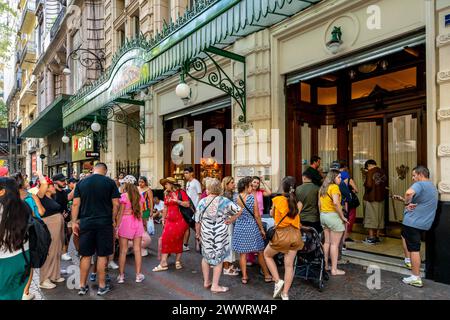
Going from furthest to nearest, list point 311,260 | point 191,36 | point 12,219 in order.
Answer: point 191,36, point 311,260, point 12,219

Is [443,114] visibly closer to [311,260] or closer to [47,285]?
[311,260]

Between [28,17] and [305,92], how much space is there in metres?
34.3

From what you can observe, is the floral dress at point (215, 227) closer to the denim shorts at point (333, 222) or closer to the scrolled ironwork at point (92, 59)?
the denim shorts at point (333, 222)

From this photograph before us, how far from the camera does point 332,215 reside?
5312 mm

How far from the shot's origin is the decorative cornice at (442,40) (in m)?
4.70

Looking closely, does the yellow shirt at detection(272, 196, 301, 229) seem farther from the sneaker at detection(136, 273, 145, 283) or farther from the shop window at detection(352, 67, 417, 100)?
the shop window at detection(352, 67, 417, 100)

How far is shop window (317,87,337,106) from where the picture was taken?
28.6 feet

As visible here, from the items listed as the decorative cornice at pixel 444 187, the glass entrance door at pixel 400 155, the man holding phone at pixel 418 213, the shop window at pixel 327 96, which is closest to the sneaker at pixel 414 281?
the man holding phone at pixel 418 213

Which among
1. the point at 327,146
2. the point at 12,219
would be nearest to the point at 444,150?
the point at 327,146

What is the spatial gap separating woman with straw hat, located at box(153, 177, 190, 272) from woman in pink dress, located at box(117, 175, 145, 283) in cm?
55

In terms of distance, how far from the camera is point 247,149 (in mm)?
7969

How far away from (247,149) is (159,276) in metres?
3.61

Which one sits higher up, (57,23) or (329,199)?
(57,23)

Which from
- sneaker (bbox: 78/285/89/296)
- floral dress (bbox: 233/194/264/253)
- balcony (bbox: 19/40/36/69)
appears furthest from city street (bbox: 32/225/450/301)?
balcony (bbox: 19/40/36/69)
